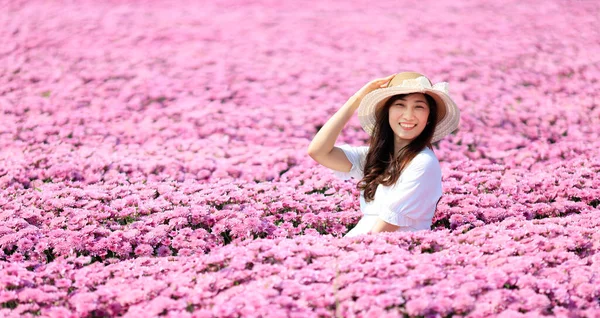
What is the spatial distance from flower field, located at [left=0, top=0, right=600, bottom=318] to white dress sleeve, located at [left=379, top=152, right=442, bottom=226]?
0.54 feet

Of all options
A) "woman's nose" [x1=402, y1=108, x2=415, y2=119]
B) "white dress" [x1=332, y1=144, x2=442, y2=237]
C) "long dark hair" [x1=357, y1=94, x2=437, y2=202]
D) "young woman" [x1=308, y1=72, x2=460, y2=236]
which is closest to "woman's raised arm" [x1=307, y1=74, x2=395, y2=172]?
"young woman" [x1=308, y1=72, x2=460, y2=236]

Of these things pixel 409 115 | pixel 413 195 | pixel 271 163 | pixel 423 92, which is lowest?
pixel 271 163

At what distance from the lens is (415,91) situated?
3.97 metres

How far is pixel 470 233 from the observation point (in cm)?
425

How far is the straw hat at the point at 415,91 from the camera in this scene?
3982 mm

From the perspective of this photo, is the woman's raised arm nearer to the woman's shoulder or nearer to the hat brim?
the hat brim

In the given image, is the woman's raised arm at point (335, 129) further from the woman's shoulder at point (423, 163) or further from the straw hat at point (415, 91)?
the woman's shoulder at point (423, 163)

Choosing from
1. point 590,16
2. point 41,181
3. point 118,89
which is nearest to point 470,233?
point 41,181

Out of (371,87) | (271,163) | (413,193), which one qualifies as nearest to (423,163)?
(413,193)

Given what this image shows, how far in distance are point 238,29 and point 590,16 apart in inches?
346

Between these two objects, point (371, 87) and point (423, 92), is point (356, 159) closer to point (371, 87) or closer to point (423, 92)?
point (371, 87)

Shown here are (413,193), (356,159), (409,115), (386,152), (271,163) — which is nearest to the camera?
(413,193)

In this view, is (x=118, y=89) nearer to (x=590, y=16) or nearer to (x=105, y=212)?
(x=105, y=212)

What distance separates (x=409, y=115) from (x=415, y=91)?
0.69ft
